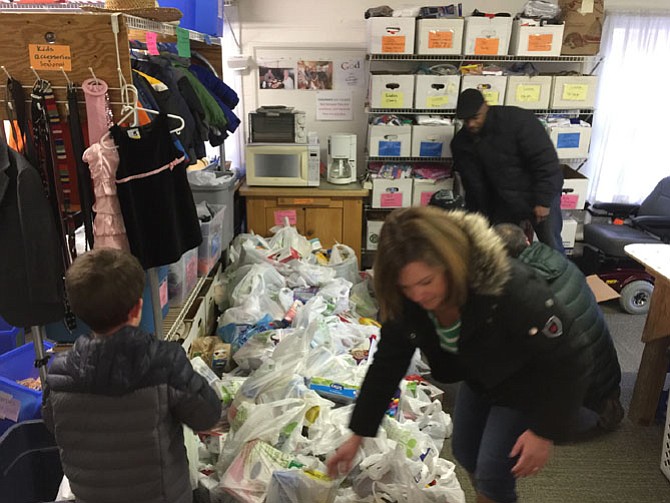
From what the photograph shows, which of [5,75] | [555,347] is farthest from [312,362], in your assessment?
[5,75]

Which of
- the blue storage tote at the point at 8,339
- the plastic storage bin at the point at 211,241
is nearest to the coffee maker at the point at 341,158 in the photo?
the plastic storage bin at the point at 211,241

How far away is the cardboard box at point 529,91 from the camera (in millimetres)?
3756

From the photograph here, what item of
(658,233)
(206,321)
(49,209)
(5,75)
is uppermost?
(5,75)

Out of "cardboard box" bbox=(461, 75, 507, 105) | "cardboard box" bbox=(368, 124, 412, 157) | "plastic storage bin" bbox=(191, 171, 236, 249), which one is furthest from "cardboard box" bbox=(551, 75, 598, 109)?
"plastic storage bin" bbox=(191, 171, 236, 249)

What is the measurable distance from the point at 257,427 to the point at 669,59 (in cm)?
410

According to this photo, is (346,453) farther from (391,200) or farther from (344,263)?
(391,200)

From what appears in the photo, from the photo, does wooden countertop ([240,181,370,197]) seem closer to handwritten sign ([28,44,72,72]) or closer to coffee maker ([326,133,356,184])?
coffee maker ([326,133,356,184])

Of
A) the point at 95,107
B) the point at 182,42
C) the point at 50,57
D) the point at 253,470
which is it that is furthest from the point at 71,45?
the point at 253,470

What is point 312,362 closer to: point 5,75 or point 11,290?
point 11,290

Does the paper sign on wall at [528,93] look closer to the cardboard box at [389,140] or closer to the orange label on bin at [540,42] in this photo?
the orange label on bin at [540,42]

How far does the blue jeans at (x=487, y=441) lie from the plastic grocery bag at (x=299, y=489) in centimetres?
41

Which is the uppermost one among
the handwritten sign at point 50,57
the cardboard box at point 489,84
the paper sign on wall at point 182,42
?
the paper sign on wall at point 182,42

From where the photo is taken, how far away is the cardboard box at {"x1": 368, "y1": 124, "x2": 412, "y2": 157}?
151 inches

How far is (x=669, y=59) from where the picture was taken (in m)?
4.19
